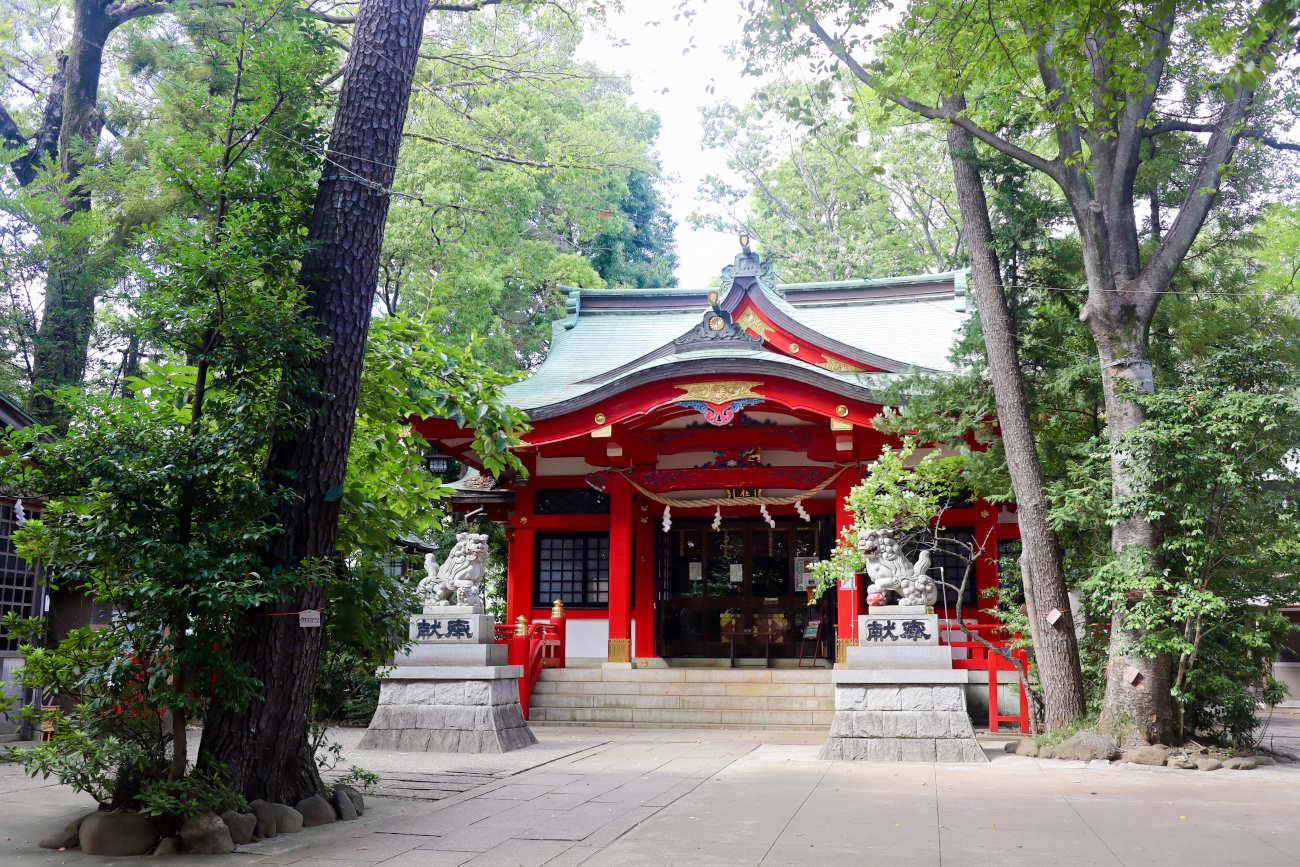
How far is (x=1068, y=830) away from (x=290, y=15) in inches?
274

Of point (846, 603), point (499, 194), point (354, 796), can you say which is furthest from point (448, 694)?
point (499, 194)

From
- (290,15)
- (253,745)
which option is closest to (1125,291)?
(290,15)

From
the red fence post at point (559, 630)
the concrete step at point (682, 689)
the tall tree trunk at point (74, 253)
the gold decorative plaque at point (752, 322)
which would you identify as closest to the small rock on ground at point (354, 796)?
the concrete step at point (682, 689)

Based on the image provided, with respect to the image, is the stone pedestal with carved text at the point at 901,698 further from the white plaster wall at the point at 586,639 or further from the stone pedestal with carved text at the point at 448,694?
the white plaster wall at the point at 586,639

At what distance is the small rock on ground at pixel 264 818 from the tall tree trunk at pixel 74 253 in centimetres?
876

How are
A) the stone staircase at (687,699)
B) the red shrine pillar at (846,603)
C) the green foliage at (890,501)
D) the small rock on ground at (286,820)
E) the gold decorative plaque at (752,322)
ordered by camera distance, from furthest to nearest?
1. the gold decorative plaque at (752,322)
2. the red shrine pillar at (846,603)
3. the stone staircase at (687,699)
4. the green foliage at (890,501)
5. the small rock on ground at (286,820)

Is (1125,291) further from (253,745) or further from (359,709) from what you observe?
(359,709)

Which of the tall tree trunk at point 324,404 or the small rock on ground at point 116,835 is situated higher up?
the tall tree trunk at point 324,404

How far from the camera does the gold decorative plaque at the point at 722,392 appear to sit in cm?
1311

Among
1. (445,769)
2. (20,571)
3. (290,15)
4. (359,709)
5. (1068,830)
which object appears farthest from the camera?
(359,709)

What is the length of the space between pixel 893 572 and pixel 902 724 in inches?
56.8

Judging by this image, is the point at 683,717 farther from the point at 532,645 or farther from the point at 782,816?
the point at 782,816

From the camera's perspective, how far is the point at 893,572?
32.0ft

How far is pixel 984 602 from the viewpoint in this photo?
47.4 feet
